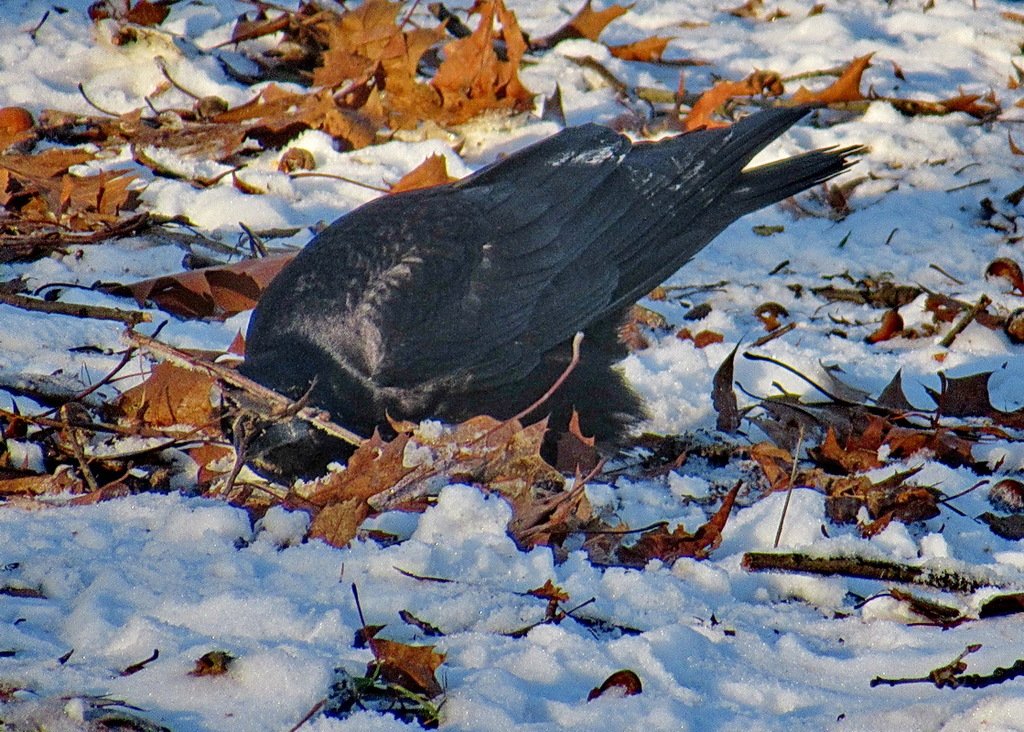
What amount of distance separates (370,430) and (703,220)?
1.29 m

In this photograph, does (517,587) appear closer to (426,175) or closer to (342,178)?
(426,175)

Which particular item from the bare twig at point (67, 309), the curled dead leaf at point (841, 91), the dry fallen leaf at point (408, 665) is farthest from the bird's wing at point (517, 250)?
the curled dead leaf at point (841, 91)

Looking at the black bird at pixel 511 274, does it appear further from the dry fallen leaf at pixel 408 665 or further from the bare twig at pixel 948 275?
the dry fallen leaf at pixel 408 665

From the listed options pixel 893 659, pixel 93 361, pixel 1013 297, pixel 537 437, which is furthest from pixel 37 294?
pixel 1013 297

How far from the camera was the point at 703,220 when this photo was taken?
3.86 meters

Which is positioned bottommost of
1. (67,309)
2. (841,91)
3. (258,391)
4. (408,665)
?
(841,91)

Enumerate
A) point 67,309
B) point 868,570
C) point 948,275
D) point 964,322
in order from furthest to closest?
point 948,275 < point 964,322 < point 67,309 < point 868,570

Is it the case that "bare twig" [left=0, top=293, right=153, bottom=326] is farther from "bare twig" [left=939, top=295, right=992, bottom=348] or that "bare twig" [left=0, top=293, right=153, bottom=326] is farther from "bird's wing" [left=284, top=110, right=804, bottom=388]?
"bare twig" [left=939, top=295, right=992, bottom=348]

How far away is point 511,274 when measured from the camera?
144 inches

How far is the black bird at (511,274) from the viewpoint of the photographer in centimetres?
335

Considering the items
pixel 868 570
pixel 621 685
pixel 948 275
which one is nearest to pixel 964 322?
pixel 948 275

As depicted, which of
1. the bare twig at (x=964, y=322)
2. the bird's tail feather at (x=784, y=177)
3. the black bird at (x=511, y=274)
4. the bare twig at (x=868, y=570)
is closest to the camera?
the bare twig at (x=868, y=570)

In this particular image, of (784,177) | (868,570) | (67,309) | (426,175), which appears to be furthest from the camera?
(426,175)

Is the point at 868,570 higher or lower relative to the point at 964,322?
higher
